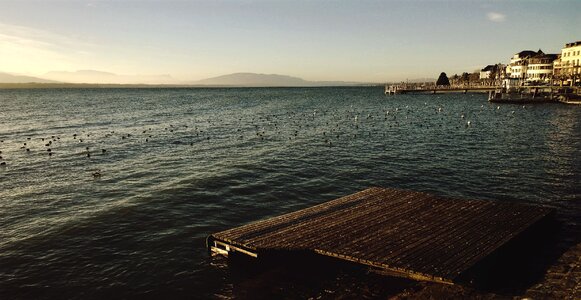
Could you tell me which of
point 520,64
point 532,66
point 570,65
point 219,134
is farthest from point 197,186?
point 520,64

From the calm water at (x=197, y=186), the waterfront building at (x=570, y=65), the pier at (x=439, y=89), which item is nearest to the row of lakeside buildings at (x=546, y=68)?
the waterfront building at (x=570, y=65)

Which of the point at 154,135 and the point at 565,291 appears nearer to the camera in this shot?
the point at 565,291

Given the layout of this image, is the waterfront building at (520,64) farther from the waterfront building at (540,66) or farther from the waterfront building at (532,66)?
the waterfront building at (540,66)

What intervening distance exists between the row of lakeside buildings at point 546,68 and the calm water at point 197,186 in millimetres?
90617

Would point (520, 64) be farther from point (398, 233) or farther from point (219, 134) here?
point (398, 233)

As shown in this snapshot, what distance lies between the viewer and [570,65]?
128875 millimetres

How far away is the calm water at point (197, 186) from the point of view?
14.9 meters

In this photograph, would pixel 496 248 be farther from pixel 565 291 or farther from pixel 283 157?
pixel 283 157

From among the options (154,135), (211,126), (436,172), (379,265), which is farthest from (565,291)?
(211,126)

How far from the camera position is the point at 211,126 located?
5947 cm

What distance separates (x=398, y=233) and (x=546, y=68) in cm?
16943

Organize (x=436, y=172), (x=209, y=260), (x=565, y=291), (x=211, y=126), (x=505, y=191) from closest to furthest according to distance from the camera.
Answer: (x=565, y=291) < (x=209, y=260) < (x=505, y=191) < (x=436, y=172) < (x=211, y=126)

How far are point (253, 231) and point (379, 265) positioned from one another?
546 cm

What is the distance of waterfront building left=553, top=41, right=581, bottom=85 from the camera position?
121m
